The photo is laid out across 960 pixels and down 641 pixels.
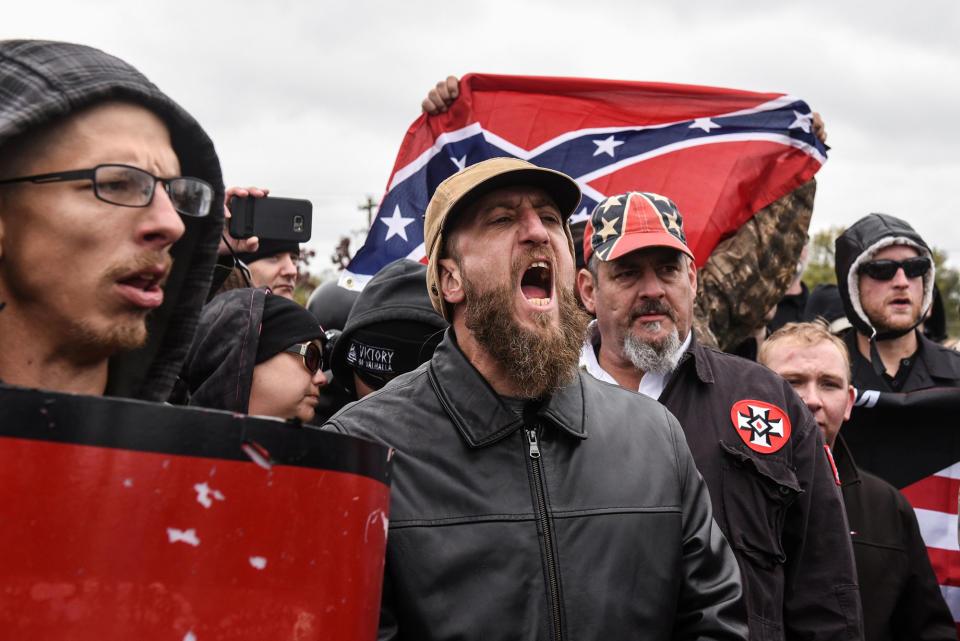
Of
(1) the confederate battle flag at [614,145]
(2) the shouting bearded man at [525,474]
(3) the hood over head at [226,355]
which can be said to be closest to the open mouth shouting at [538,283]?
(2) the shouting bearded man at [525,474]

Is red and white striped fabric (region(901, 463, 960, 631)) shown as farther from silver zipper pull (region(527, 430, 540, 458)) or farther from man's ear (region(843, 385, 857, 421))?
silver zipper pull (region(527, 430, 540, 458))

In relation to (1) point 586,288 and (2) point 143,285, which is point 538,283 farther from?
(2) point 143,285

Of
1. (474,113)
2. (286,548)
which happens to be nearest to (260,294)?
(286,548)

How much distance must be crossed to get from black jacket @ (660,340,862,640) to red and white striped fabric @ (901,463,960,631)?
4.31 feet

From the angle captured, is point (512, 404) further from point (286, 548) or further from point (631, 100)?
point (631, 100)

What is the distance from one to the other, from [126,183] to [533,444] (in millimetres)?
1257

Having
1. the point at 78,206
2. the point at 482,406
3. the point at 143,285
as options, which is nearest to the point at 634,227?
the point at 482,406

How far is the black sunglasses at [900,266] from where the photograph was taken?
193 inches

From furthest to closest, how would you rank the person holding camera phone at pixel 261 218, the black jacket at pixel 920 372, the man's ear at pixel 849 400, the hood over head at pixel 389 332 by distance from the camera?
1. the black jacket at pixel 920 372
2. the man's ear at pixel 849 400
3. the hood over head at pixel 389 332
4. the person holding camera phone at pixel 261 218

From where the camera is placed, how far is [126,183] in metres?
1.55

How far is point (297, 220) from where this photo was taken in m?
3.22

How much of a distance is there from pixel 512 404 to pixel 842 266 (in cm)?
337

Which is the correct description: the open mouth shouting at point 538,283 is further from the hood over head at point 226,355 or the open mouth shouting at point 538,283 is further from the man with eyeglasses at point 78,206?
the man with eyeglasses at point 78,206

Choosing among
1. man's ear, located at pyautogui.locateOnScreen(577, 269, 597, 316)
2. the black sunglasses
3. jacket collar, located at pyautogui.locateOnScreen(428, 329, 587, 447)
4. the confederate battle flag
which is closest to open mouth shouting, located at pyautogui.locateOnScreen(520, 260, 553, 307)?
jacket collar, located at pyautogui.locateOnScreen(428, 329, 587, 447)
